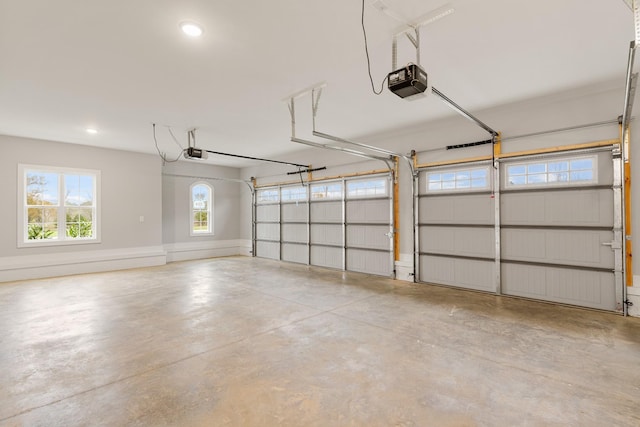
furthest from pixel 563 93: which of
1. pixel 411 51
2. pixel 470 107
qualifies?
pixel 411 51

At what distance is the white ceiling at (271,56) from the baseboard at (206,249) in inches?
172

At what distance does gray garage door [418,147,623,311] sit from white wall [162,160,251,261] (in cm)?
612

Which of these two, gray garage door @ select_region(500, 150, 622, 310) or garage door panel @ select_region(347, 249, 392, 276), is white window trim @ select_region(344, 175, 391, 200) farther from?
gray garage door @ select_region(500, 150, 622, 310)

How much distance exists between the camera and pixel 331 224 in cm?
740

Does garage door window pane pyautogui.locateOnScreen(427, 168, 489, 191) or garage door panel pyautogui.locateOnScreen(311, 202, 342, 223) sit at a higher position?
garage door window pane pyautogui.locateOnScreen(427, 168, 489, 191)

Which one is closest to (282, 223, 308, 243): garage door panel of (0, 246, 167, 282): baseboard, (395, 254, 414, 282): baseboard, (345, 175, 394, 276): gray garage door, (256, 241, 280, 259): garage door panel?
(256, 241, 280, 259): garage door panel

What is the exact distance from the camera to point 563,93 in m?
4.20

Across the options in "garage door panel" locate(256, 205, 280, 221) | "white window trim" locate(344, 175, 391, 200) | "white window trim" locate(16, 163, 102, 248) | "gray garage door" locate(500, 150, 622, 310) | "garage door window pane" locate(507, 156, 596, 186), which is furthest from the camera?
"garage door panel" locate(256, 205, 280, 221)

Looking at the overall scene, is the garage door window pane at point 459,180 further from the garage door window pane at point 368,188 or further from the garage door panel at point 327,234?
the garage door panel at point 327,234

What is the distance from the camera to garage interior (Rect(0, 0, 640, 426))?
7.64ft

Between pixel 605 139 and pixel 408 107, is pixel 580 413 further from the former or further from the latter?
pixel 408 107

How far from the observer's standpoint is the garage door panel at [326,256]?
7270 mm

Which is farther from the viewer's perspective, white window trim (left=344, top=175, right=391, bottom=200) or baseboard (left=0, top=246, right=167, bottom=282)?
white window trim (left=344, top=175, right=391, bottom=200)

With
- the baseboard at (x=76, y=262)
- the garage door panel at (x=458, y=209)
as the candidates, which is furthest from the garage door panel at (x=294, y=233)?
the garage door panel at (x=458, y=209)
